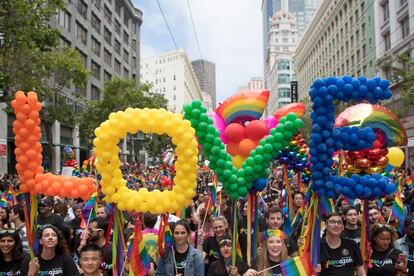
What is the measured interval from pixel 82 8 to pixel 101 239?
35.9 meters

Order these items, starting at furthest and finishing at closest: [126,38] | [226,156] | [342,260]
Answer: [126,38]
[226,156]
[342,260]

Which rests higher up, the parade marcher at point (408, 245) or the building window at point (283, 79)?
the building window at point (283, 79)

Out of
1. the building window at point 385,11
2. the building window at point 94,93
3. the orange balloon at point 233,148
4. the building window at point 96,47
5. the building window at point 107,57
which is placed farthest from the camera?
the building window at point 107,57

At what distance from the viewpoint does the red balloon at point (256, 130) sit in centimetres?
632

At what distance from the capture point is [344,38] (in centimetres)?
5053

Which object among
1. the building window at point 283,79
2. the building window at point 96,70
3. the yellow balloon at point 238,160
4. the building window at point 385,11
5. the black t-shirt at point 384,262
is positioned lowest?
the black t-shirt at point 384,262

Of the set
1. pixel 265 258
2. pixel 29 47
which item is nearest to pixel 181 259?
pixel 265 258

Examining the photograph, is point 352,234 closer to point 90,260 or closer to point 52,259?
point 90,260

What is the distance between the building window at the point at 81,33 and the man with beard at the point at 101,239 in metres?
33.2

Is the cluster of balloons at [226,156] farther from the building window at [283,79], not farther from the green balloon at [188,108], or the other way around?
the building window at [283,79]

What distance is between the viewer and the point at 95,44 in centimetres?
4212

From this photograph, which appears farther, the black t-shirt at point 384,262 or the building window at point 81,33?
the building window at point 81,33

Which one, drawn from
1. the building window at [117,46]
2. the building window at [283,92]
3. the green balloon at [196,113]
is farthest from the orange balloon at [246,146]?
the building window at [283,92]

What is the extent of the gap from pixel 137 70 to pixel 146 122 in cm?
5617
